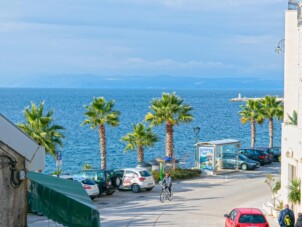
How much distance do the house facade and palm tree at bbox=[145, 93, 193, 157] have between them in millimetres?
18761

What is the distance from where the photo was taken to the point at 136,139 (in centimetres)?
4878

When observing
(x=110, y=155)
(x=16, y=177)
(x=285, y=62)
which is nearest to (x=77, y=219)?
(x=16, y=177)

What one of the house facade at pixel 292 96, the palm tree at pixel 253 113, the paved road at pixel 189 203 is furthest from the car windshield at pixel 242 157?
the house facade at pixel 292 96

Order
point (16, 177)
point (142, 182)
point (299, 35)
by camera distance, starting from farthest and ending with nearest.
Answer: point (142, 182), point (299, 35), point (16, 177)

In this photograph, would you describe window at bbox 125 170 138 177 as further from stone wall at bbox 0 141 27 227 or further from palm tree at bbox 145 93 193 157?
stone wall at bbox 0 141 27 227

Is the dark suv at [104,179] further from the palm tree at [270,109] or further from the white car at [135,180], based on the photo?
the palm tree at [270,109]

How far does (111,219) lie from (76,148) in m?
65.2

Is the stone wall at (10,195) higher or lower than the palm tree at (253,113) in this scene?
lower

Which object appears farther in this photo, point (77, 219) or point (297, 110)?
point (297, 110)

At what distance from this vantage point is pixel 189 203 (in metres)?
33.4

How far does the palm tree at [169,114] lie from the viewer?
A: 1885 inches

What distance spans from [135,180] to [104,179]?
8.81 feet

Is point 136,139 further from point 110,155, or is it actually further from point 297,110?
point 110,155

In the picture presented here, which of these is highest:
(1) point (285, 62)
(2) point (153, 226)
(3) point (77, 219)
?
(1) point (285, 62)
